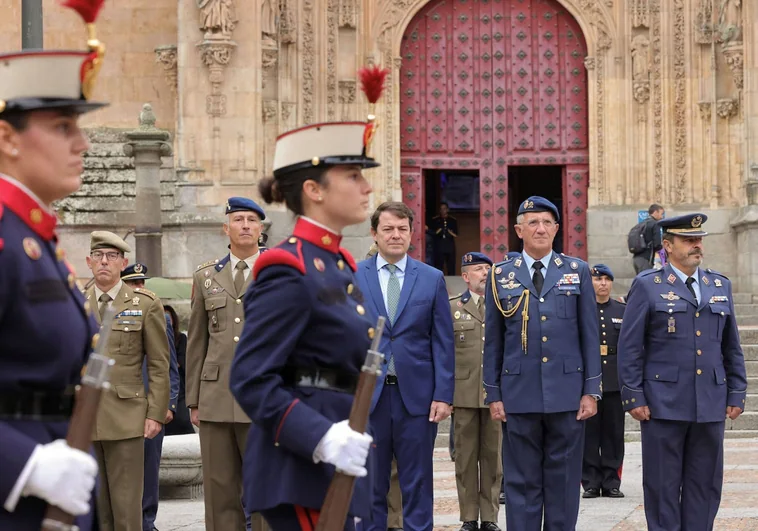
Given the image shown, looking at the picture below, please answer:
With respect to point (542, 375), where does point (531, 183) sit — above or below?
above

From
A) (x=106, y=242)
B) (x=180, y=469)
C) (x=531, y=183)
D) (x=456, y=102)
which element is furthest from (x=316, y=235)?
(x=531, y=183)

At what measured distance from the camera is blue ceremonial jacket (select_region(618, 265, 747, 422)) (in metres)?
8.47

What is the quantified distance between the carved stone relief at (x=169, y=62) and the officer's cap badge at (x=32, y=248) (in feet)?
61.6

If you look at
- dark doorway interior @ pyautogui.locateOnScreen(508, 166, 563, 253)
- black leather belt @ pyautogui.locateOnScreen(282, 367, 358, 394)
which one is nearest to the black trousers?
black leather belt @ pyautogui.locateOnScreen(282, 367, 358, 394)

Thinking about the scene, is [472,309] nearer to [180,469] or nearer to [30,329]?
[180,469]

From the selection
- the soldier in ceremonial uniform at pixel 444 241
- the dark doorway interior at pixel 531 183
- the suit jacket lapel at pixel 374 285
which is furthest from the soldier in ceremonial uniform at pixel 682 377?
the dark doorway interior at pixel 531 183

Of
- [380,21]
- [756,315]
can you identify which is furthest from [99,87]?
[756,315]

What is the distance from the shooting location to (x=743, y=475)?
492 inches

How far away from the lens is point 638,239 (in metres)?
20.2

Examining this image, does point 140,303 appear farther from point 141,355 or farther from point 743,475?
point 743,475

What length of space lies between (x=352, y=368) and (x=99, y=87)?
1891 centimetres

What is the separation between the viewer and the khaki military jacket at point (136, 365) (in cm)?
871

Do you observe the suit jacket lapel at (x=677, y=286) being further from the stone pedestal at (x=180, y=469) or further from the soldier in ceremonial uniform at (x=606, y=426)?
the stone pedestal at (x=180, y=469)

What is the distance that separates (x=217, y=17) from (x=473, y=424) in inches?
456
